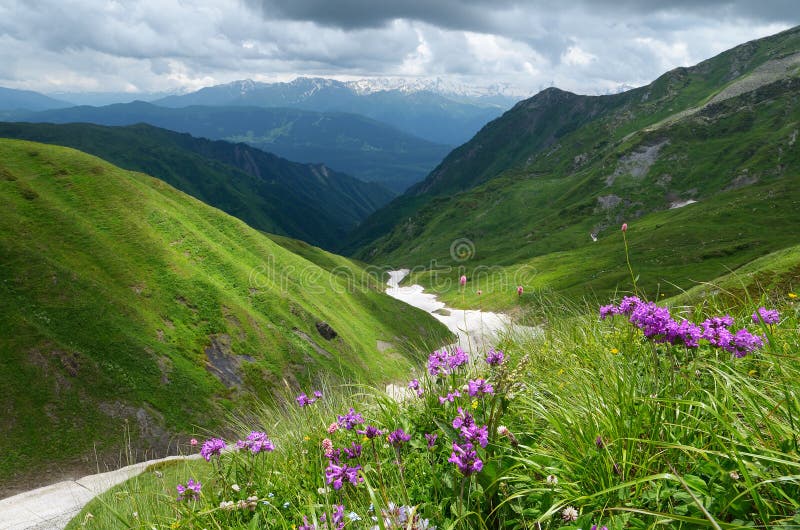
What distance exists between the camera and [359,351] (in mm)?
90562

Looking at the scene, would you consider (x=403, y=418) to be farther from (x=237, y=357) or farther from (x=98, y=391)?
(x=237, y=357)

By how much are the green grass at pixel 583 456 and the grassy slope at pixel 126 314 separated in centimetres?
2507

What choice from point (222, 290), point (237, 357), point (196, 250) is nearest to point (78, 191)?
point (196, 250)

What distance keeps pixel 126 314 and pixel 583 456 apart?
221 ft

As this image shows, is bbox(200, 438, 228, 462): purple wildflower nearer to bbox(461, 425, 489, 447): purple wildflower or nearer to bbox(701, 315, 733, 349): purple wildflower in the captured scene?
bbox(461, 425, 489, 447): purple wildflower

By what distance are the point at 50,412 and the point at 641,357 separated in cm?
5811

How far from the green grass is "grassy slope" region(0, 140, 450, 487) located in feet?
82.3

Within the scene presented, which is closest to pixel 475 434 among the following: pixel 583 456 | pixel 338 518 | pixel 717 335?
pixel 583 456

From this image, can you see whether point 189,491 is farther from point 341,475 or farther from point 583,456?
point 583,456

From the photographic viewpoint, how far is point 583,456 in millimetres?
4129

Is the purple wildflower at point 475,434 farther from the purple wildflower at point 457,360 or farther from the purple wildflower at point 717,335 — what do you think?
the purple wildflower at point 717,335

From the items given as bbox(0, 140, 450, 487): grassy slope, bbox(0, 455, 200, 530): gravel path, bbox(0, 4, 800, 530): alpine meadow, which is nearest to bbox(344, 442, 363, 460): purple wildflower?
bbox(0, 4, 800, 530): alpine meadow

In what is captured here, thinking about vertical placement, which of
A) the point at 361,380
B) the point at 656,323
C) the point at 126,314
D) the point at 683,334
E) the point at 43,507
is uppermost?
the point at 656,323

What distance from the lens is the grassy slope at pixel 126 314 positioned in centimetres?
4769
